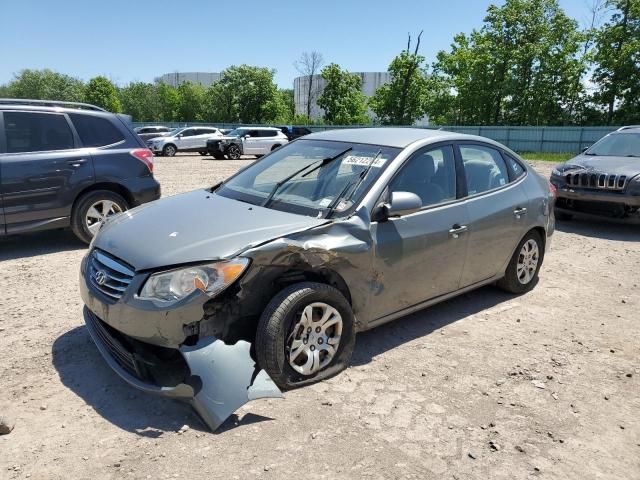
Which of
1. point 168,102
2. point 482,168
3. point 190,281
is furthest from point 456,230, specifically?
point 168,102

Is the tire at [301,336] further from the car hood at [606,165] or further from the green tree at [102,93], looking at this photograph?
the green tree at [102,93]

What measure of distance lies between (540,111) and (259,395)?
4665 cm

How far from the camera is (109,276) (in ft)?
10.9

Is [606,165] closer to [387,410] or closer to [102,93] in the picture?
[387,410]

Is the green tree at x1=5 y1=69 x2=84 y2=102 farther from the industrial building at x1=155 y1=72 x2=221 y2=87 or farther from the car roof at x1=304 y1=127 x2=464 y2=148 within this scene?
the car roof at x1=304 y1=127 x2=464 y2=148

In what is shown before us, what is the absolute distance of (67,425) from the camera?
118 inches

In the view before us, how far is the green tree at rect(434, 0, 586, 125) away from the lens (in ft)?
140

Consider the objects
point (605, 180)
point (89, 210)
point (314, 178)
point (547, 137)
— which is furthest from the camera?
point (547, 137)

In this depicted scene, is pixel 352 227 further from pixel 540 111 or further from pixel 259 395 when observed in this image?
pixel 540 111

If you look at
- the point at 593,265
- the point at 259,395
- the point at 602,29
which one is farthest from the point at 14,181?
the point at 602,29

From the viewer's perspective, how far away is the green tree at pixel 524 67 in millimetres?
42531

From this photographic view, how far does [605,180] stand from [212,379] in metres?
7.93

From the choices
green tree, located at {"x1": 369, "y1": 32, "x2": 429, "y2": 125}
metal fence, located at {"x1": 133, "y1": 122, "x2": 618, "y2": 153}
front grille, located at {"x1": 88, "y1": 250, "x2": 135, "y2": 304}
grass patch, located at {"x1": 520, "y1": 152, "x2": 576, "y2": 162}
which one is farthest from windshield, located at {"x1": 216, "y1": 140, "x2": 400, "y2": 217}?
green tree, located at {"x1": 369, "y1": 32, "x2": 429, "y2": 125}

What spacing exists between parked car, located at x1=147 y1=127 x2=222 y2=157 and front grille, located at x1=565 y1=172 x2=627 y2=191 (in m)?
23.0
